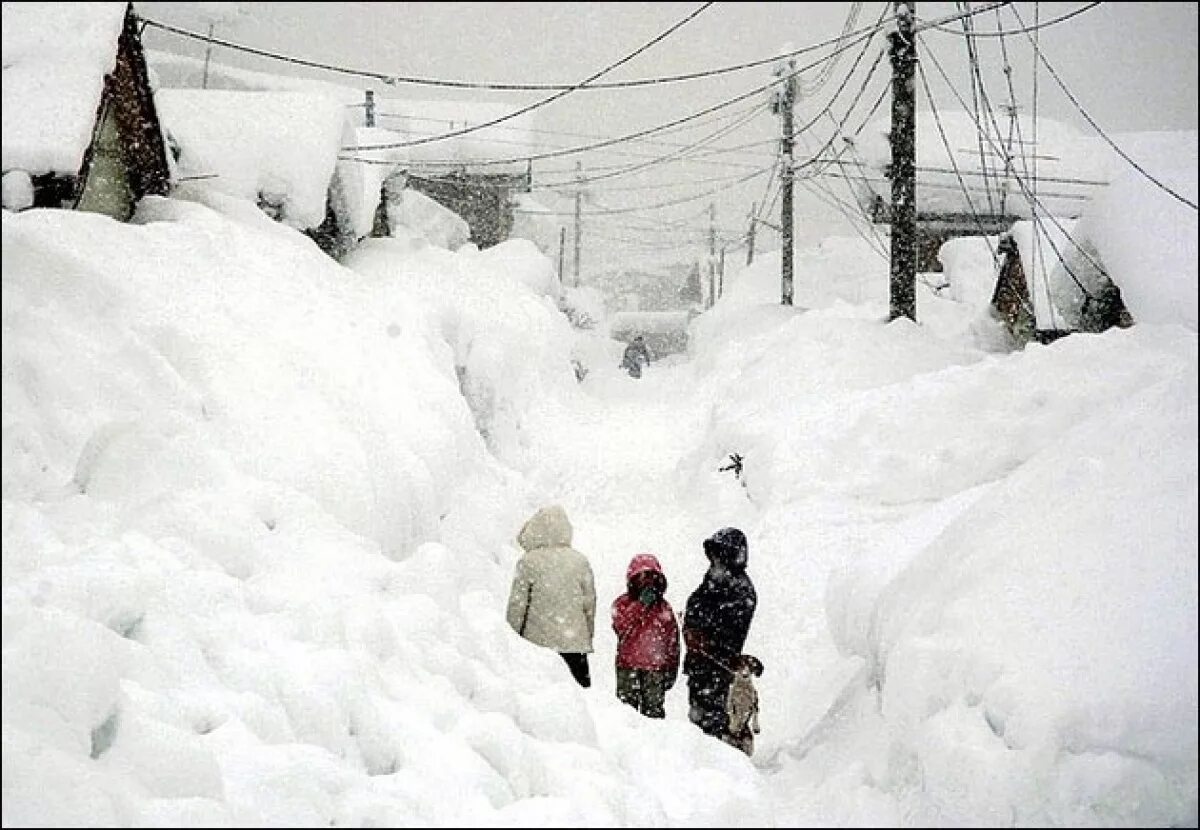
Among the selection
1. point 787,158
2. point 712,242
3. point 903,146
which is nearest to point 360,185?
A: point 903,146

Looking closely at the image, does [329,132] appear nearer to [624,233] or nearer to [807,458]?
[807,458]

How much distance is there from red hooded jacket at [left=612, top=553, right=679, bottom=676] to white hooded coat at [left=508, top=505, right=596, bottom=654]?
25cm

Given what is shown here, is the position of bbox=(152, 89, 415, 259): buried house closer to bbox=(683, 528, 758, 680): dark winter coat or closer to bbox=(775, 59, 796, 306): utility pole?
bbox=(683, 528, 758, 680): dark winter coat

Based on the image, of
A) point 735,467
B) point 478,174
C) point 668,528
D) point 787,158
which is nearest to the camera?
point 668,528

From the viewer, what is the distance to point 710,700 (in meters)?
5.00

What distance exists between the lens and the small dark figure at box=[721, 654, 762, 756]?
4797mm

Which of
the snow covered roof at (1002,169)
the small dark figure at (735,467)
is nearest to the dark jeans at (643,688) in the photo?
the small dark figure at (735,467)

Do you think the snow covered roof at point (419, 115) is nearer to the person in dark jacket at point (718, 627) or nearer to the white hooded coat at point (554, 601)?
the white hooded coat at point (554, 601)

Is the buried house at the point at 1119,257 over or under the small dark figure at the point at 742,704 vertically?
over

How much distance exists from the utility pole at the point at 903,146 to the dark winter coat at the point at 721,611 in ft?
24.7

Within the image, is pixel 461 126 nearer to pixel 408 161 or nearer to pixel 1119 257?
pixel 408 161

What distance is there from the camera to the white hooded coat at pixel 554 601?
Result: 203 inches

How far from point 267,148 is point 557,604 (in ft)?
30.0

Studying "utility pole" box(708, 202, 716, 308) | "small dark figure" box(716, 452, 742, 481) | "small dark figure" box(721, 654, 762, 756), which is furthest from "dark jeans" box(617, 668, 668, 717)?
"utility pole" box(708, 202, 716, 308)
